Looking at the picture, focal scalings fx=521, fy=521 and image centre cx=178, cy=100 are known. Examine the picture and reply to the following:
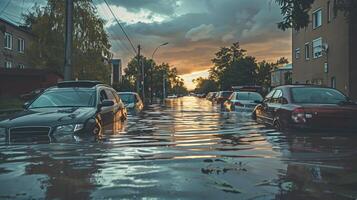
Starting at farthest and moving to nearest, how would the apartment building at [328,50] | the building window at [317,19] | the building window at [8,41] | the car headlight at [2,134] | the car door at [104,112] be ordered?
the building window at [8,41]
the building window at [317,19]
the apartment building at [328,50]
the car door at [104,112]
the car headlight at [2,134]

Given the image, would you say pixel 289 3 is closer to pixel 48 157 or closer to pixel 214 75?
pixel 48 157

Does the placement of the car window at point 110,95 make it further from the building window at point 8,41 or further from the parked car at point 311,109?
the building window at point 8,41

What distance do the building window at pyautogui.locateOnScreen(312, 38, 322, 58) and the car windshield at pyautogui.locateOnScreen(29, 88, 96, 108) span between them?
103 feet

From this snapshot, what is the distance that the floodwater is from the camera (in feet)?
18.7

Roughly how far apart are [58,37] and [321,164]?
161ft

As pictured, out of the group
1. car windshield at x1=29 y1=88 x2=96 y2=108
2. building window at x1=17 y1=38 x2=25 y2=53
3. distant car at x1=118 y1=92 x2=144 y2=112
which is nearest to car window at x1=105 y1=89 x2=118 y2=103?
car windshield at x1=29 y1=88 x2=96 y2=108

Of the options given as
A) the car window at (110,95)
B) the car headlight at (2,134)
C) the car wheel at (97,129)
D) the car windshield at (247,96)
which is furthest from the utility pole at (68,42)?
the car headlight at (2,134)

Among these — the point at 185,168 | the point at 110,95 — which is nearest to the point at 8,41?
the point at 110,95

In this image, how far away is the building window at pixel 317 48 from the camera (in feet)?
133

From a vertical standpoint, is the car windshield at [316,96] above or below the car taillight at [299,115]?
above

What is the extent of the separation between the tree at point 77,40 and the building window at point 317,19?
22.2 metres

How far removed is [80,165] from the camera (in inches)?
293

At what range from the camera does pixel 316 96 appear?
12.2 metres

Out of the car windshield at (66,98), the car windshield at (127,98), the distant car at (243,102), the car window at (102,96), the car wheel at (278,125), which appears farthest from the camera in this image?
the car windshield at (127,98)
